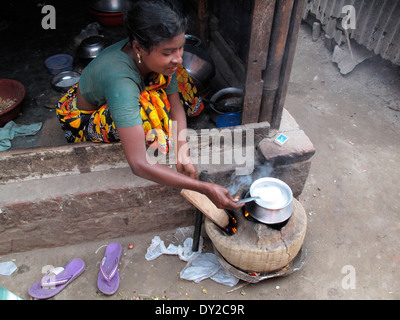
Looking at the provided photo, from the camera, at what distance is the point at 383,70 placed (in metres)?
4.84

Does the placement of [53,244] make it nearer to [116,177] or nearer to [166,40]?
[116,177]

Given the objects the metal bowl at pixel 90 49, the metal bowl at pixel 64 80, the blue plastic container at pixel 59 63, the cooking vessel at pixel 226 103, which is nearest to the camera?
the cooking vessel at pixel 226 103

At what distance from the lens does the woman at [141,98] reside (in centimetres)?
166

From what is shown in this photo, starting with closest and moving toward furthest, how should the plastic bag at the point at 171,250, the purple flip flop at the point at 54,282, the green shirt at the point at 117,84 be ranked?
the green shirt at the point at 117,84 → the purple flip flop at the point at 54,282 → the plastic bag at the point at 171,250

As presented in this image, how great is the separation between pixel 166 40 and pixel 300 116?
120 inches

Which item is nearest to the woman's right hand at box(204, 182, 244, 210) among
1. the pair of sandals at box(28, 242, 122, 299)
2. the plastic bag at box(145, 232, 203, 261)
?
the plastic bag at box(145, 232, 203, 261)

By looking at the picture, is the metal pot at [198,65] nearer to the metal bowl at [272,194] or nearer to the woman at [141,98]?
the woman at [141,98]

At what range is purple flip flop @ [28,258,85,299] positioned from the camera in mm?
2418

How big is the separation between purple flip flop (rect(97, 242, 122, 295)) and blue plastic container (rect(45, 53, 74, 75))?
9.52 feet

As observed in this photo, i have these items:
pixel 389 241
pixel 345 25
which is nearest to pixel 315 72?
pixel 345 25

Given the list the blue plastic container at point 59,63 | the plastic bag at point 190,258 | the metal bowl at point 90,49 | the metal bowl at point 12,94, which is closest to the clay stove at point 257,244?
the plastic bag at point 190,258

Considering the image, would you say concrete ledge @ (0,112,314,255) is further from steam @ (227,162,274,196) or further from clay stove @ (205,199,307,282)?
clay stove @ (205,199,307,282)

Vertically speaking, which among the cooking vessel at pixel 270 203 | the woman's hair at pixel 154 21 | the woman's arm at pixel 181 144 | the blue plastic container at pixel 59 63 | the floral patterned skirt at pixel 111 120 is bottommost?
the blue plastic container at pixel 59 63

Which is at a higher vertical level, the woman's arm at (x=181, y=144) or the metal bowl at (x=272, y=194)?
the woman's arm at (x=181, y=144)
